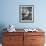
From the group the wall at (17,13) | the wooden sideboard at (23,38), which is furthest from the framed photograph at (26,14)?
the wooden sideboard at (23,38)

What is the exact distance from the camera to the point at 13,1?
12.7 feet

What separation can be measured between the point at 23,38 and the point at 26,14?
2.84 feet

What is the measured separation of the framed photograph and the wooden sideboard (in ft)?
2.07

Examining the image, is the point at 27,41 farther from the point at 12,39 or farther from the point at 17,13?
the point at 17,13

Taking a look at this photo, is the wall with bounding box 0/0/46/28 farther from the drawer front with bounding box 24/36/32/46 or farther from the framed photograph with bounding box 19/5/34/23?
the drawer front with bounding box 24/36/32/46

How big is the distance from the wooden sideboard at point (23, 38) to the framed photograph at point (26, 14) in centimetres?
63

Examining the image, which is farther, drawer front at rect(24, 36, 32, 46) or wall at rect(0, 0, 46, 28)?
wall at rect(0, 0, 46, 28)

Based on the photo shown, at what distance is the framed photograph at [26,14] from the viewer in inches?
153

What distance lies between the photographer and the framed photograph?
12.8 ft

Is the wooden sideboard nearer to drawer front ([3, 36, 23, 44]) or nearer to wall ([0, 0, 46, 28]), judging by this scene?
drawer front ([3, 36, 23, 44])

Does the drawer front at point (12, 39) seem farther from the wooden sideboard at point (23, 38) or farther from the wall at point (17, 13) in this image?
the wall at point (17, 13)

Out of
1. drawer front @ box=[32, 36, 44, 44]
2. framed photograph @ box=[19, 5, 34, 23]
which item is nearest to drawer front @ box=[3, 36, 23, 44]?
drawer front @ box=[32, 36, 44, 44]

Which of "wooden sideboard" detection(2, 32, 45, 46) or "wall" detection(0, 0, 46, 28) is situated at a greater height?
"wall" detection(0, 0, 46, 28)

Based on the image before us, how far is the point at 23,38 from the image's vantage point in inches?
134
